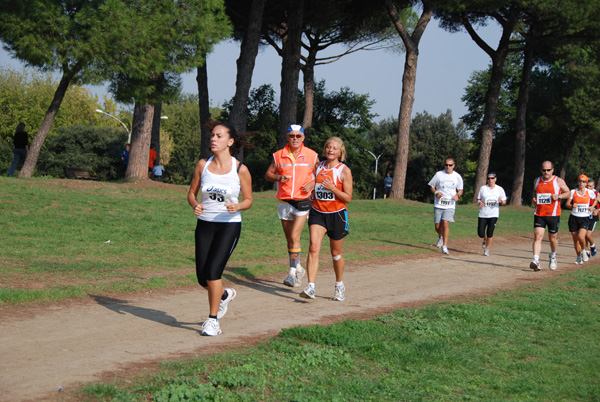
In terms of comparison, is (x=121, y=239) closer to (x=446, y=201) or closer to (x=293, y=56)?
(x=446, y=201)

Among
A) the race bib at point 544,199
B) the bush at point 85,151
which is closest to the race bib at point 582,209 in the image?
the race bib at point 544,199

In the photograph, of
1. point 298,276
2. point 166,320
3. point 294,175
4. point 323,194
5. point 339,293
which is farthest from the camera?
point 298,276

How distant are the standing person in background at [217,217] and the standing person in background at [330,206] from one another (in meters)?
1.95

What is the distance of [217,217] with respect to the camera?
619 centimetres

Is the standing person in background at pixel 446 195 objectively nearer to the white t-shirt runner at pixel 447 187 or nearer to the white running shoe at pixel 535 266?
the white t-shirt runner at pixel 447 187

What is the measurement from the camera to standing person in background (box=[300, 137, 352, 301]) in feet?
26.4

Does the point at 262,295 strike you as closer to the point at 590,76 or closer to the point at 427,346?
the point at 427,346

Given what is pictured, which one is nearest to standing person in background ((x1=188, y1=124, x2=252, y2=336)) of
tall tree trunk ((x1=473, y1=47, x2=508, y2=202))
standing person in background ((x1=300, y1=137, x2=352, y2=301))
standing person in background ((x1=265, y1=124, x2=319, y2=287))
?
standing person in background ((x1=300, y1=137, x2=352, y2=301))

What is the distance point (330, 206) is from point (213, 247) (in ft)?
7.63

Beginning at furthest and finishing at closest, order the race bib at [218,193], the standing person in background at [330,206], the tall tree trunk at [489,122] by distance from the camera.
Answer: the tall tree trunk at [489,122]
the standing person in background at [330,206]
the race bib at [218,193]

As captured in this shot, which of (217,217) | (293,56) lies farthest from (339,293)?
(293,56)

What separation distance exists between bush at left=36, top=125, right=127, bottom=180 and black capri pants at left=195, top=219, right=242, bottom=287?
39023mm

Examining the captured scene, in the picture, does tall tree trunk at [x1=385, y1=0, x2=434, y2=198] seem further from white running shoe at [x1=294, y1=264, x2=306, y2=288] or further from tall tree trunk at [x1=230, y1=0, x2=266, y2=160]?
white running shoe at [x1=294, y1=264, x2=306, y2=288]

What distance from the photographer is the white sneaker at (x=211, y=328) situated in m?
6.10
